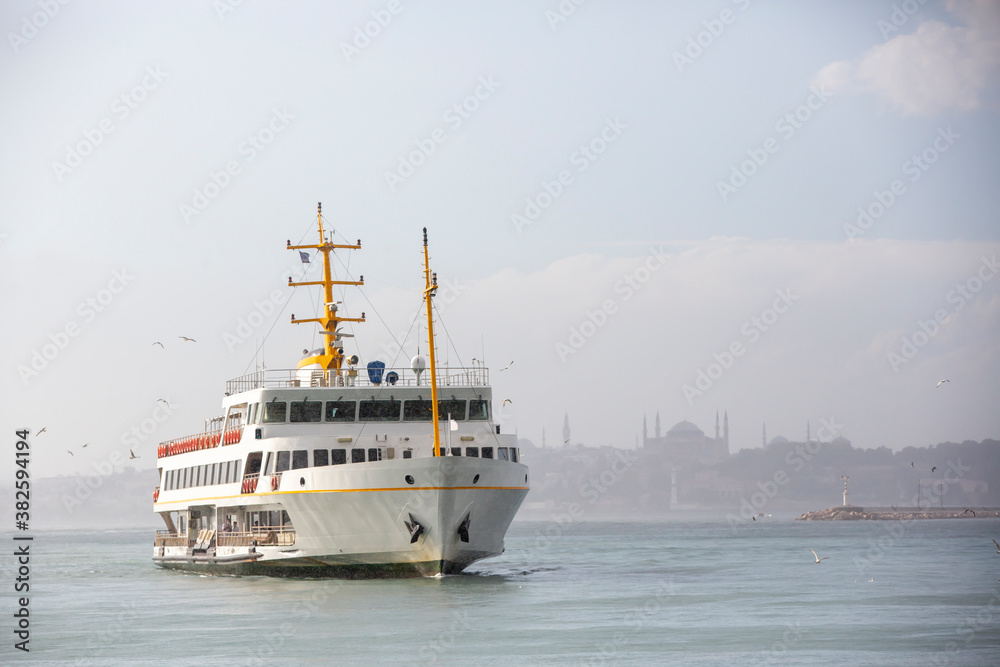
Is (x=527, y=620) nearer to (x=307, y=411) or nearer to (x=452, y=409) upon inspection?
(x=452, y=409)

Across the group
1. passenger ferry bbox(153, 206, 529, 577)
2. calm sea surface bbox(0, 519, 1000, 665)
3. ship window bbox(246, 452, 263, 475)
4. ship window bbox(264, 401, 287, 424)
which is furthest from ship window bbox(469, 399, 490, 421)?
ship window bbox(246, 452, 263, 475)

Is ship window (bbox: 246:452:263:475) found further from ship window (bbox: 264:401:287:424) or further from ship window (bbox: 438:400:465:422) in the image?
ship window (bbox: 438:400:465:422)

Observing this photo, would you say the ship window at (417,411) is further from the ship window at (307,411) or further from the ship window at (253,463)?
the ship window at (253,463)

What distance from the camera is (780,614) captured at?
1390 inches

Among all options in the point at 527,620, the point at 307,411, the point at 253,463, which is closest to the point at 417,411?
the point at 307,411

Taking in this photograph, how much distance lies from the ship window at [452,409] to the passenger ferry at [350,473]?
0.11ft

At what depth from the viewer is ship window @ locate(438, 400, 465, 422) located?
4294 cm

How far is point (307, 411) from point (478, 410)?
19.0ft

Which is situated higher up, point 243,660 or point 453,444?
point 453,444

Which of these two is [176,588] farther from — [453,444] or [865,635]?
[865,635]

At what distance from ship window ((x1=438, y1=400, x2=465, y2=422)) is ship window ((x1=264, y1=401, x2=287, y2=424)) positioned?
5.20m

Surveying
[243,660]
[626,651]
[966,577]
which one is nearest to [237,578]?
[243,660]

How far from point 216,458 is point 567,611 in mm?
16657

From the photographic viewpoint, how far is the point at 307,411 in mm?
42406
